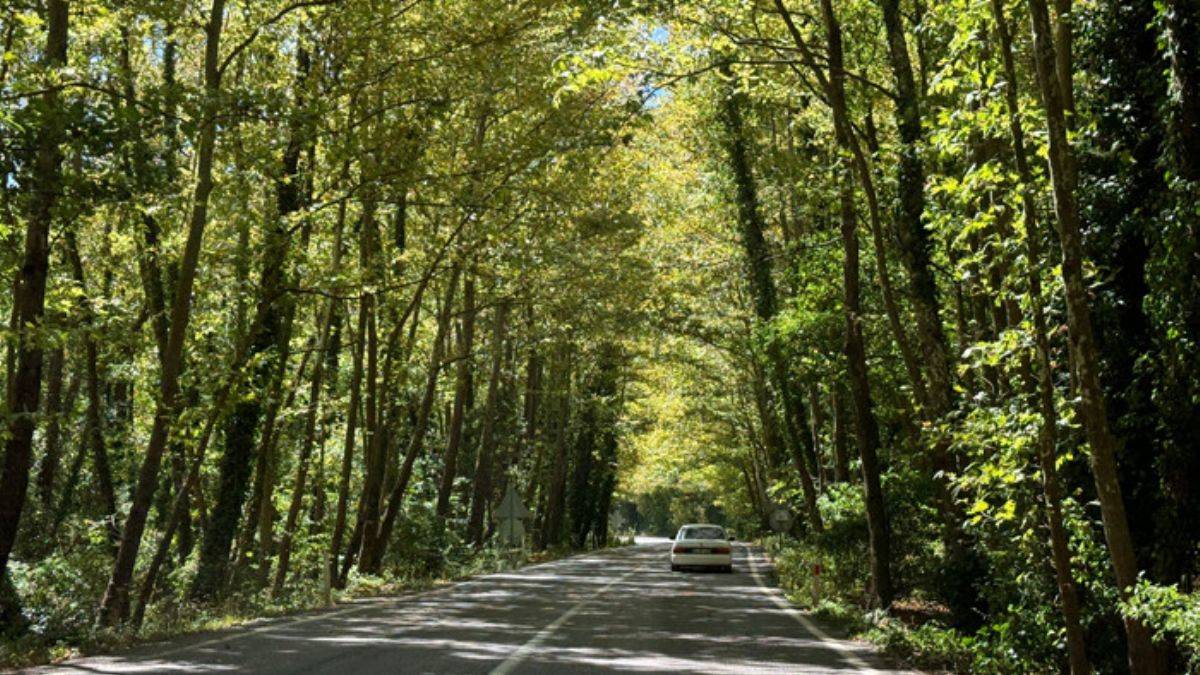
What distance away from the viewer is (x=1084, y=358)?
7.00 m

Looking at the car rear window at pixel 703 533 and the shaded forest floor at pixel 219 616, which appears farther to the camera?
the car rear window at pixel 703 533

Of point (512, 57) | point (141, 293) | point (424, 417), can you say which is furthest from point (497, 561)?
point (512, 57)

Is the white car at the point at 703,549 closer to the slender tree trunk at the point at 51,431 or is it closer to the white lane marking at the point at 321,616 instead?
the white lane marking at the point at 321,616

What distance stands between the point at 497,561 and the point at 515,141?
A: 16765 mm

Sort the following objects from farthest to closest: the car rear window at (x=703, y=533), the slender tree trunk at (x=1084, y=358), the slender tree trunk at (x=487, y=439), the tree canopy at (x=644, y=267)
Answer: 1. the car rear window at (x=703, y=533)
2. the slender tree trunk at (x=487, y=439)
3. the tree canopy at (x=644, y=267)
4. the slender tree trunk at (x=1084, y=358)

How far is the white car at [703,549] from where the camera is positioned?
31875mm

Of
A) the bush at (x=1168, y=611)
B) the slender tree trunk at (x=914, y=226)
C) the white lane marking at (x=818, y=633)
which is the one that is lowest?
the white lane marking at (x=818, y=633)

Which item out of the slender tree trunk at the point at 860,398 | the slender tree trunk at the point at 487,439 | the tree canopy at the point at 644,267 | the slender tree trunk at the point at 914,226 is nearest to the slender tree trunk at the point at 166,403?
the tree canopy at the point at 644,267

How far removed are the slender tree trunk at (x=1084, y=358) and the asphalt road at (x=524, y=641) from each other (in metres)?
3.38

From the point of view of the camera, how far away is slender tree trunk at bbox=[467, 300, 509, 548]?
104 ft

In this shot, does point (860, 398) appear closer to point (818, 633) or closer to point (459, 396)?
point (818, 633)

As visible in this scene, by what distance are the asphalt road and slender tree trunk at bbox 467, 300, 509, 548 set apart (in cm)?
1162

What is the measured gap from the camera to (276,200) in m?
21.2

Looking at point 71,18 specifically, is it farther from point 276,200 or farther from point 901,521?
point 901,521
